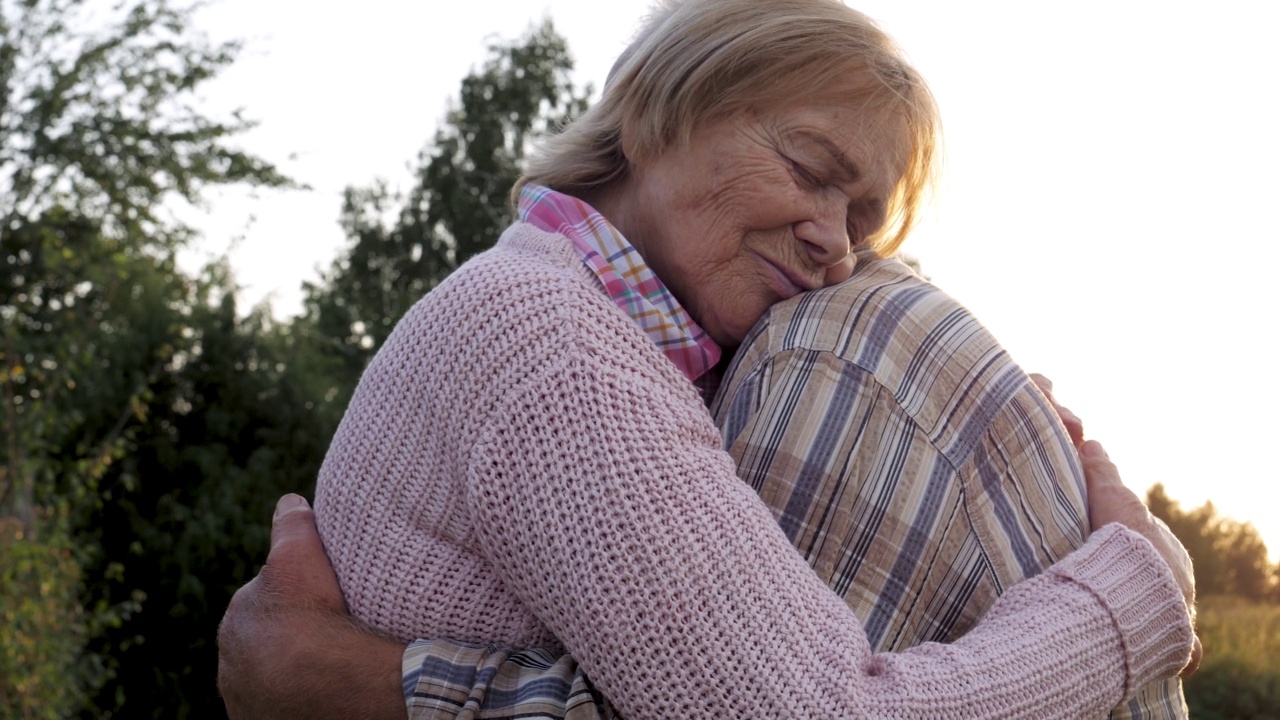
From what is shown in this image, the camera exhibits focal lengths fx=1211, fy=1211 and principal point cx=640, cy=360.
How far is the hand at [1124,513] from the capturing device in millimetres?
1954

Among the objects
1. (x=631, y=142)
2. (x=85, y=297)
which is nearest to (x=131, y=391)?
(x=85, y=297)

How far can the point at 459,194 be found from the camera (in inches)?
575

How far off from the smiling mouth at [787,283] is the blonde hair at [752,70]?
Result: 0.30m

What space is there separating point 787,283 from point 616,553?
2.87 feet

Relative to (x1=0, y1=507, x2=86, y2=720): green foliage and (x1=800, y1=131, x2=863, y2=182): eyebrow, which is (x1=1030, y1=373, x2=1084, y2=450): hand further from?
(x1=0, y1=507, x2=86, y2=720): green foliage

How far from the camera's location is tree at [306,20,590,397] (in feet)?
48.2

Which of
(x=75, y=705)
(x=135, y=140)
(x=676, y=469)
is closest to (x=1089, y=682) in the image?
(x=676, y=469)

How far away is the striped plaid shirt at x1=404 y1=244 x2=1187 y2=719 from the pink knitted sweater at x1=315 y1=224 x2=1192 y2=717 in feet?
0.24

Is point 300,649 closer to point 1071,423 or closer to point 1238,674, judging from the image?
point 1071,423

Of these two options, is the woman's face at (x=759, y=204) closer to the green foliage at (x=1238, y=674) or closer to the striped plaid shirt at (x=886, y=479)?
the striped plaid shirt at (x=886, y=479)

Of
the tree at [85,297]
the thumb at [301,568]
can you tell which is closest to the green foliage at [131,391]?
the tree at [85,297]

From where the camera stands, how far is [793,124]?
7.19 feet

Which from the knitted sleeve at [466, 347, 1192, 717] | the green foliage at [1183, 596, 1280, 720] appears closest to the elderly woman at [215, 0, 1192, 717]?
the knitted sleeve at [466, 347, 1192, 717]

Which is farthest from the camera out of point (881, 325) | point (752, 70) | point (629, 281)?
point (752, 70)
